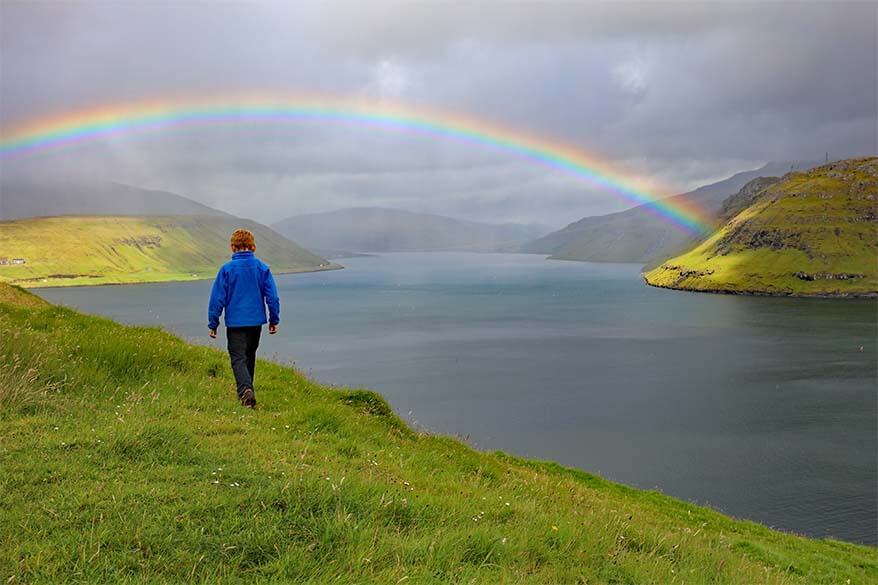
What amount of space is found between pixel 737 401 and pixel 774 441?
1567cm

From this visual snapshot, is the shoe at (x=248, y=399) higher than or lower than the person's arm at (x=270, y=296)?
lower

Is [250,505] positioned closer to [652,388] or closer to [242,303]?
[242,303]

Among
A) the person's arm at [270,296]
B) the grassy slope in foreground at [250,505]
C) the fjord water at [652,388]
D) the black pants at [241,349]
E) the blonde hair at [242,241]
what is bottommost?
the fjord water at [652,388]

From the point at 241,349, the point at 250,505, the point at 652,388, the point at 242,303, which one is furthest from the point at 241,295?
the point at 652,388

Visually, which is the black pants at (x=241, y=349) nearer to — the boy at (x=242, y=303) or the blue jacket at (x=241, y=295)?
the boy at (x=242, y=303)

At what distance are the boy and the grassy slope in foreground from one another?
750mm

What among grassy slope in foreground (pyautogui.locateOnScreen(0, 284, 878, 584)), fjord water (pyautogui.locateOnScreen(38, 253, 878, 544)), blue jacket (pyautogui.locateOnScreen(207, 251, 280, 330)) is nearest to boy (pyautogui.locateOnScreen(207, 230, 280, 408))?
blue jacket (pyautogui.locateOnScreen(207, 251, 280, 330))

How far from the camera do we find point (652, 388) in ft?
250

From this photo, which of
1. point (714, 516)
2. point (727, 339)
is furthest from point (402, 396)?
point (727, 339)

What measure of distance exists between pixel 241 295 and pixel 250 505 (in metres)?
6.60

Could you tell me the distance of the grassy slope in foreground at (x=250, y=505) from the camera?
5.89 meters

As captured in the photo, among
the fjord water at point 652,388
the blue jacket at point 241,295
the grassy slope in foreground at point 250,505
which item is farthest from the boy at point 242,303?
the fjord water at point 652,388

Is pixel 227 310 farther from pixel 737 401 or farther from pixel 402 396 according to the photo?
pixel 737 401

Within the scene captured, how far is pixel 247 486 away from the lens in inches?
293
